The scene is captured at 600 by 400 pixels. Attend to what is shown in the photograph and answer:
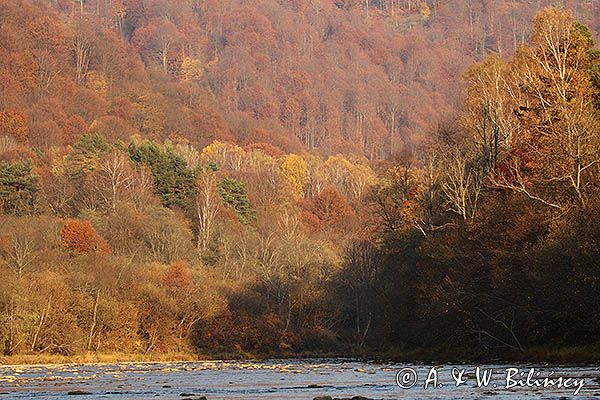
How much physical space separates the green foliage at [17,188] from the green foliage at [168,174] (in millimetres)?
15669

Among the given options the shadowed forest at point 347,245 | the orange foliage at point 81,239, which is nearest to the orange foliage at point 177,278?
the shadowed forest at point 347,245

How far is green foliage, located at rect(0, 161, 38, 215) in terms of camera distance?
11044cm

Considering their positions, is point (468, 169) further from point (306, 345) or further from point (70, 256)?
point (70, 256)

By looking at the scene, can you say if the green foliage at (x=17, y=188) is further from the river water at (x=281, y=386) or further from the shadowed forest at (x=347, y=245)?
the river water at (x=281, y=386)

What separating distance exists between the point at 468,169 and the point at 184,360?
2519cm

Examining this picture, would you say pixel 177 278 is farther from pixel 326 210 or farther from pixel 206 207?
pixel 326 210

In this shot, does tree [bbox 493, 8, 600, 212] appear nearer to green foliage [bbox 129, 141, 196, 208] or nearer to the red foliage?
green foliage [bbox 129, 141, 196, 208]

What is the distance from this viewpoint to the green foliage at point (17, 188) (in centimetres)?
11044

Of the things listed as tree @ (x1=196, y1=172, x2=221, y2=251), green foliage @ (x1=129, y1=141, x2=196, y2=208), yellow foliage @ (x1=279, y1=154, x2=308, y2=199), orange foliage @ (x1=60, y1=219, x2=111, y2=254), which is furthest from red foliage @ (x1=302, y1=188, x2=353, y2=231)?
orange foliage @ (x1=60, y1=219, x2=111, y2=254)

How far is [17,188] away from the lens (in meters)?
113

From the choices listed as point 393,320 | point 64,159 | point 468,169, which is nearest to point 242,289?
point 393,320

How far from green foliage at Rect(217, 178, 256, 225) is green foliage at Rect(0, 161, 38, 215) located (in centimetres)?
2397

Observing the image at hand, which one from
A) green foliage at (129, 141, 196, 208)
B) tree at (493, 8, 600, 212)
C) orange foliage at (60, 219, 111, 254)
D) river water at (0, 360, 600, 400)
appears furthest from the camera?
green foliage at (129, 141, 196, 208)

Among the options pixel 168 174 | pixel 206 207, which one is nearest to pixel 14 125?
pixel 168 174
